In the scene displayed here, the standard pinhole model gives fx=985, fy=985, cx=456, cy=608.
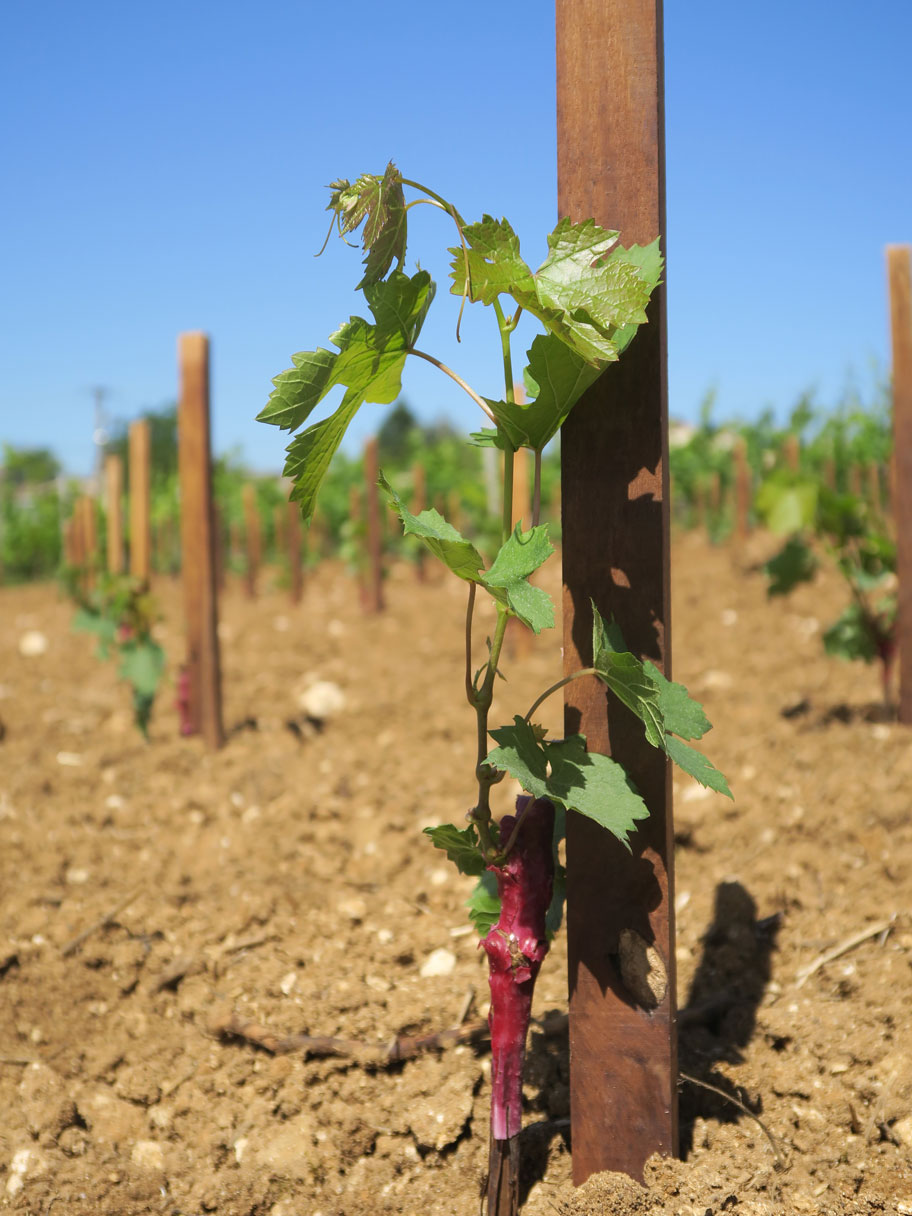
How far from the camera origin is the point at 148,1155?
6.21 feet

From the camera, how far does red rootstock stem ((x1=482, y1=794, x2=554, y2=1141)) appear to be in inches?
58.7

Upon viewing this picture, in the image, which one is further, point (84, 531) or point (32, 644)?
point (84, 531)

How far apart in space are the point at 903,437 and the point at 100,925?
337 centimetres

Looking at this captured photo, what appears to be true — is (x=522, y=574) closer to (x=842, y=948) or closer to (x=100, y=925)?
(x=842, y=948)

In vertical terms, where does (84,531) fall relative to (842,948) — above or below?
above

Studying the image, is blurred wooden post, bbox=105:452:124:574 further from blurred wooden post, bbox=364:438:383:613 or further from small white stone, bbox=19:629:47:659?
small white stone, bbox=19:629:47:659

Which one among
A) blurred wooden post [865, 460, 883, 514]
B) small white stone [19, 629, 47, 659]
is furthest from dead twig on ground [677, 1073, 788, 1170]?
blurred wooden post [865, 460, 883, 514]

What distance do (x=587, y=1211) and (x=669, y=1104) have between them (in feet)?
0.65

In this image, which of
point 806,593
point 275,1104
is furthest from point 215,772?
point 806,593

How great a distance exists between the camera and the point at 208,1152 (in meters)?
1.86

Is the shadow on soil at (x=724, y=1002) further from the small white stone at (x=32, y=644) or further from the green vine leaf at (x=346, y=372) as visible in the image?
the small white stone at (x=32, y=644)

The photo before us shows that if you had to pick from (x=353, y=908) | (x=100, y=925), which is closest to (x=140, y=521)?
(x=100, y=925)

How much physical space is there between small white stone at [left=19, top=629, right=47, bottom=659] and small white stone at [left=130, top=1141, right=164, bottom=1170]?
726 cm

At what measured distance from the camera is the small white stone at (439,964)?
2.31 m
